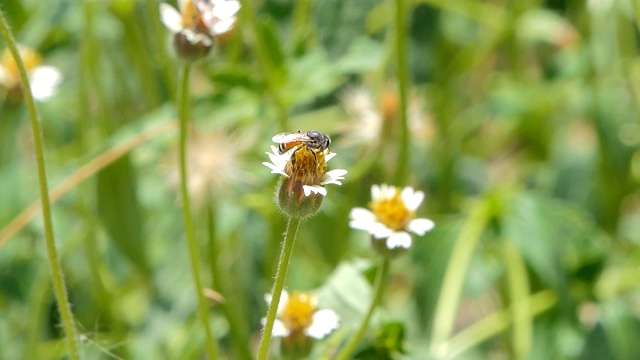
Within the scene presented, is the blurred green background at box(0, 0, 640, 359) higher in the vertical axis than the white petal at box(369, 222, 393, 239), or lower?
higher

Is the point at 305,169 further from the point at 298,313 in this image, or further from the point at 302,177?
the point at 298,313

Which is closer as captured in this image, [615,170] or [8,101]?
[8,101]

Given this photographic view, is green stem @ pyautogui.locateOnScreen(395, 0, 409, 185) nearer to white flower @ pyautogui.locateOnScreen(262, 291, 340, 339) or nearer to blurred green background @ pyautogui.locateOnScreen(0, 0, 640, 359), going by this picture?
blurred green background @ pyautogui.locateOnScreen(0, 0, 640, 359)

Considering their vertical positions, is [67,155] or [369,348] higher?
[67,155]

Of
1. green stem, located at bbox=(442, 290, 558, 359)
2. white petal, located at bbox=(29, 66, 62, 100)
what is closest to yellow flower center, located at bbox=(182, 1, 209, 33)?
white petal, located at bbox=(29, 66, 62, 100)

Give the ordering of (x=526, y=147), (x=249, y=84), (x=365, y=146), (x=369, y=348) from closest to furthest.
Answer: (x=369, y=348) < (x=249, y=84) < (x=365, y=146) < (x=526, y=147)

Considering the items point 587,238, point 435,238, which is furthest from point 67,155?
point 587,238

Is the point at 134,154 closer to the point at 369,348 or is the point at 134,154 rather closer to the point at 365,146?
the point at 365,146
